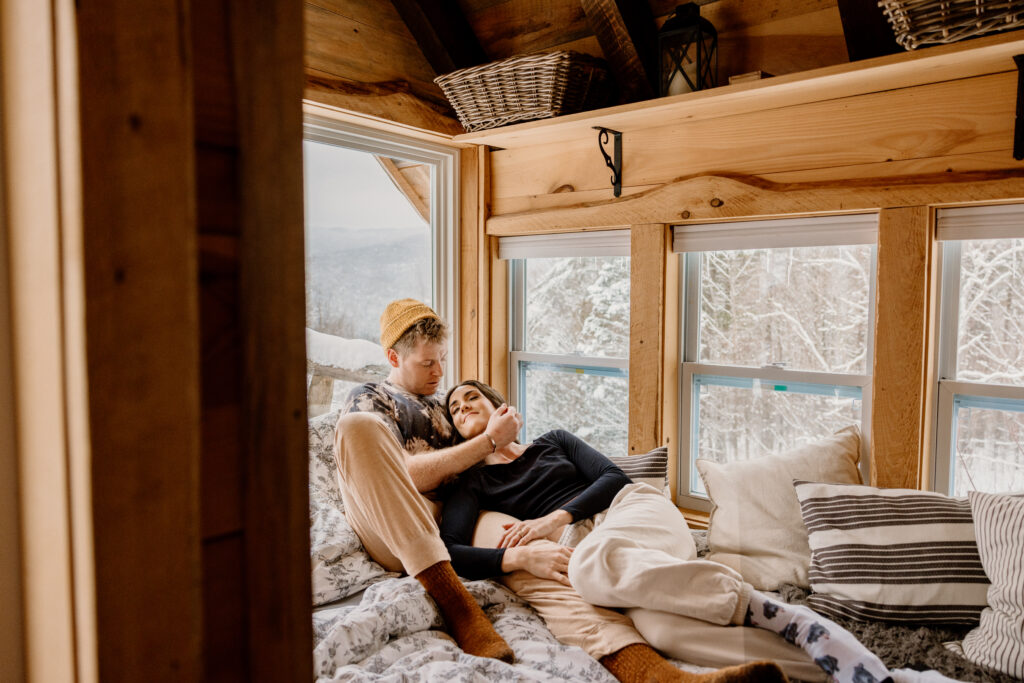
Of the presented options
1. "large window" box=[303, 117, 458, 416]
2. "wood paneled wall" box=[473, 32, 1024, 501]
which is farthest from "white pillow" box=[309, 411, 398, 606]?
"wood paneled wall" box=[473, 32, 1024, 501]

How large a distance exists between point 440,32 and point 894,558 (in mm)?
2332

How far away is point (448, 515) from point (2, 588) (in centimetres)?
131

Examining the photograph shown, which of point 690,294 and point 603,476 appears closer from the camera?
point 603,476

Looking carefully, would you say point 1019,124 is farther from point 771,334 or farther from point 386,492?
point 386,492

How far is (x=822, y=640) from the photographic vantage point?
1.36m

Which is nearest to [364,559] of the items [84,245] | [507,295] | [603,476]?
[603,476]

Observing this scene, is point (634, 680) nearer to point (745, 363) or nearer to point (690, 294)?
point (745, 363)

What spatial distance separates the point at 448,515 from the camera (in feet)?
6.77

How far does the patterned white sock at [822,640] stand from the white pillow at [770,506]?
0.43 metres

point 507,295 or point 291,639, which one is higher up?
point 507,295

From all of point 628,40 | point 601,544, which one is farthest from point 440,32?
point 601,544

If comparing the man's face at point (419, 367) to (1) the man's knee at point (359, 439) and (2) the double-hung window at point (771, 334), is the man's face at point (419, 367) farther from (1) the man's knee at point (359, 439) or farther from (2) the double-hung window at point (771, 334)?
(2) the double-hung window at point (771, 334)

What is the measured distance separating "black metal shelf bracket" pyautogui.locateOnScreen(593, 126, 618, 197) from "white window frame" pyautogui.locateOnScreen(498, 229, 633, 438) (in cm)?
18

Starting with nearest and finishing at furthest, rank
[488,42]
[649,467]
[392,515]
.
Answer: [392,515] → [649,467] → [488,42]
